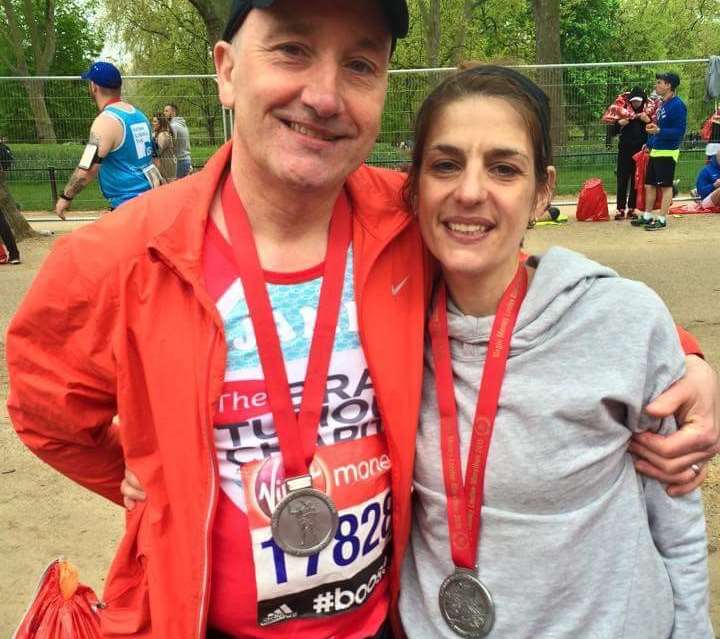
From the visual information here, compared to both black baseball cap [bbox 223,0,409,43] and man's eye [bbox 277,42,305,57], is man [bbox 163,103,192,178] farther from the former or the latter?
man's eye [bbox 277,42,305,57]

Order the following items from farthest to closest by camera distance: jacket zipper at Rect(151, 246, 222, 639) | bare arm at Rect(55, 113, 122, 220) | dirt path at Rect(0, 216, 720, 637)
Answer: bare arm at Rect(55, 113, 122, 220)
dirt path at Rect(0, 216, 720, 637)
jacket zipper at Rect(151, 246, 222, 639)

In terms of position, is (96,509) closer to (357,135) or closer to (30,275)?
(357,135)

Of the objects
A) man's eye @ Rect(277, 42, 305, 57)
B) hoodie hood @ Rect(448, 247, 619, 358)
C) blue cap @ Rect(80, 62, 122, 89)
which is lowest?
hoodie hood @ Rect(448, 247, 619, 358)

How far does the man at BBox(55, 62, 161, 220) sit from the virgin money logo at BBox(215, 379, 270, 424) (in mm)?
5054

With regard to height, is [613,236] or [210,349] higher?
[210,349]

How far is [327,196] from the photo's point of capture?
5.56 feet

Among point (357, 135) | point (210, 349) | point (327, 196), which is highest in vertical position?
point (357, 135)

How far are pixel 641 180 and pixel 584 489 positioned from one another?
10820mm

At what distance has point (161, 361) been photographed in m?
1.51

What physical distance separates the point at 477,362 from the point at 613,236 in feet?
30.1

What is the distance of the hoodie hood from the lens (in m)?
1.65

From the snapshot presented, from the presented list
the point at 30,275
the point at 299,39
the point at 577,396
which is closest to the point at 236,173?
the point at 299,39

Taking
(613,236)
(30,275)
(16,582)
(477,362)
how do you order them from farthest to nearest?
1. (613,236)
2. (30,275)
3. (16,582)
4. (477,362)

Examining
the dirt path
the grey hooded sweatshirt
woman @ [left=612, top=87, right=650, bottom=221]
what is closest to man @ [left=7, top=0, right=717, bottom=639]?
the grey hooded sweatshirt
